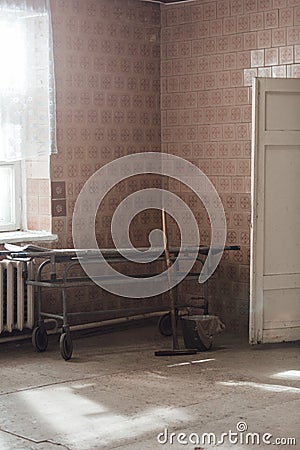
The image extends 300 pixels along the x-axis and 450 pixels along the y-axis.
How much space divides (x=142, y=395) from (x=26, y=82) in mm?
2852

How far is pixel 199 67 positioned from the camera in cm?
786

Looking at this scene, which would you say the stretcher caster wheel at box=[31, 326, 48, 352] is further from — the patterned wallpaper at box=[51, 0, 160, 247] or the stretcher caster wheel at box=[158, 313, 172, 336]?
the stretcher caster wheel at box=[158, 313, 172, 336]

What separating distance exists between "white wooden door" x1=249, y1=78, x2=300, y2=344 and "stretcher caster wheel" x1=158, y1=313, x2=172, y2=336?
85 centimetres

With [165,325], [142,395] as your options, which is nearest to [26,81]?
[165,325]

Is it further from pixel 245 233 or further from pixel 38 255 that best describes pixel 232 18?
pixel 38 255

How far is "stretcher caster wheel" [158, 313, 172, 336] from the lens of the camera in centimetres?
759

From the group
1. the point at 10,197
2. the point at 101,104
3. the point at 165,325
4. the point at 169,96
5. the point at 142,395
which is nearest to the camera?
the point at 142,395

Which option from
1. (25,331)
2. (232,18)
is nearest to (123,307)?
(25,331)

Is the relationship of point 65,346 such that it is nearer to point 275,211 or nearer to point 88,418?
point 88,418

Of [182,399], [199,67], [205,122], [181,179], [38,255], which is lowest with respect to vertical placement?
[182,399]

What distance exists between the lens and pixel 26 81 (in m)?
7.06

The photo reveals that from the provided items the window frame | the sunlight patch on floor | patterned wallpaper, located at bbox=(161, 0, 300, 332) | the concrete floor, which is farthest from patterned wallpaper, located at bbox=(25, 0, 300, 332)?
the sunlight patch on floor

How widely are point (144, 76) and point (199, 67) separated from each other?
531 millimetres

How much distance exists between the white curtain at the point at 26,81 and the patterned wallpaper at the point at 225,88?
136cm
